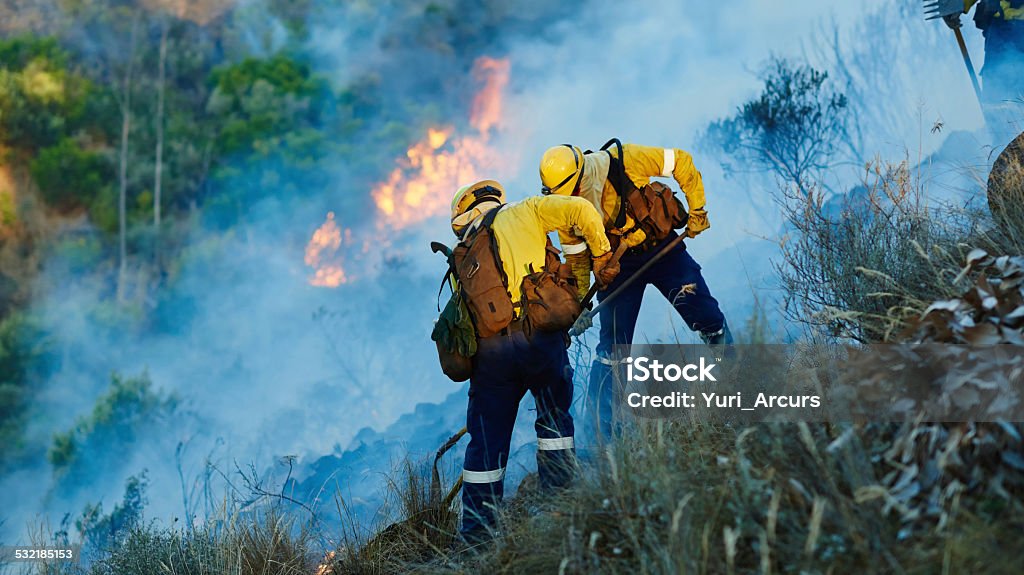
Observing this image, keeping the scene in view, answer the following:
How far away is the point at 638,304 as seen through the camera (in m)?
5.61

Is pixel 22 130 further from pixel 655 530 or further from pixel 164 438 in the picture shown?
pixel 655 530

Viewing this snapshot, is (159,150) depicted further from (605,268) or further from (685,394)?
(685,394)

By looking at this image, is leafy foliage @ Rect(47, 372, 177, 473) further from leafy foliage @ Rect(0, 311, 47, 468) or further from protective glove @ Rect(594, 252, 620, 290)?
protective glove @ Rect(594, 252, 620, 290)

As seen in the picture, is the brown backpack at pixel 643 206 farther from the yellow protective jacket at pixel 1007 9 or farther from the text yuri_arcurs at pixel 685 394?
the yellow protective jacket at pixel 1007 9

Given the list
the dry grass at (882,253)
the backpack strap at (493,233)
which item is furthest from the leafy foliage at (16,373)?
the dry grass at (882,253)

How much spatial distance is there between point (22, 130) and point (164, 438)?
209 inches

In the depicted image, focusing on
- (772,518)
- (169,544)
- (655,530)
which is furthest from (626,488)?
(169,544)

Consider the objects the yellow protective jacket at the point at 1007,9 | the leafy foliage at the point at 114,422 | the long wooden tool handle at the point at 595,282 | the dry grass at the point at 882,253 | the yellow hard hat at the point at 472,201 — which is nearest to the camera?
the dry grass at the point at 882,253

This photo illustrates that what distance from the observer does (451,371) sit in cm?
449

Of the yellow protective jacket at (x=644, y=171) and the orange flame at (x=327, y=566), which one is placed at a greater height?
the yellow protective jacket at (x=644, y=171)

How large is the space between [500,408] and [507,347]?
11.8 inches

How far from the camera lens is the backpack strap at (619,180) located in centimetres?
547

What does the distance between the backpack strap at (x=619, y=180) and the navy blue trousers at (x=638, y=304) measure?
0.26 metres

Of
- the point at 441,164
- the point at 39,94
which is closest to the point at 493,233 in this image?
the point at 441,164
